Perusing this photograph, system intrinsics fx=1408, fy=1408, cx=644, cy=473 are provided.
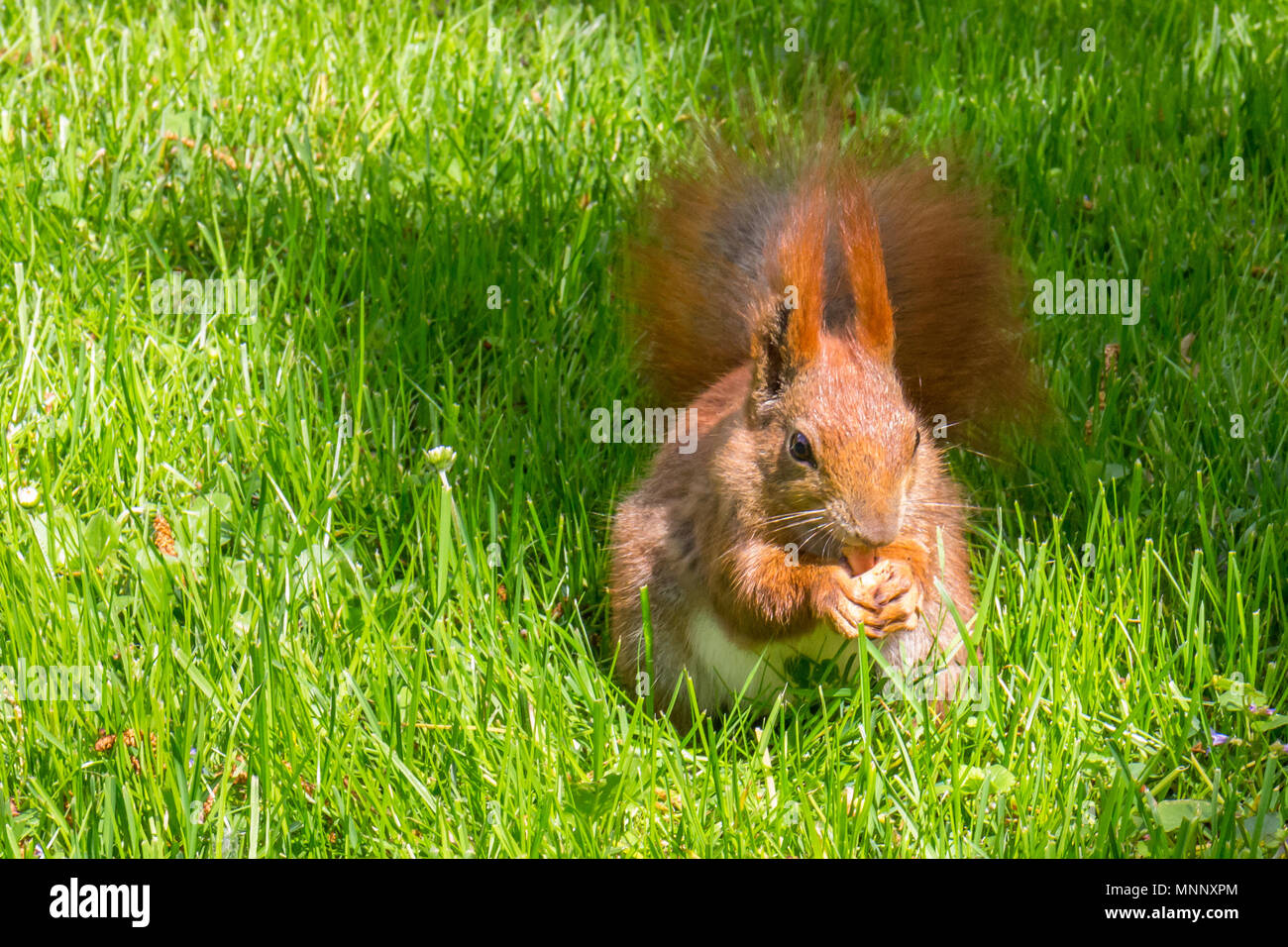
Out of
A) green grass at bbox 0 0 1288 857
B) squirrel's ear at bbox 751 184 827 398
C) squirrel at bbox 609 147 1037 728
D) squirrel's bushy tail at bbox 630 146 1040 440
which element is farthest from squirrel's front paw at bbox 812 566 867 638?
squirrel's bushy tail at bbox 630 146 1040 440

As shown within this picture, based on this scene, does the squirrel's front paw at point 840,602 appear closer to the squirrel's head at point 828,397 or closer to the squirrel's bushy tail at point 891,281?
the squirrel's head at point 828,397

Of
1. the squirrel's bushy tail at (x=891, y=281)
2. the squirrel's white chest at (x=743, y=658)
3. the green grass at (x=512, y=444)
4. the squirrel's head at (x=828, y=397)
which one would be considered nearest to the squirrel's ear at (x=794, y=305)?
the squirrel's head at (x=828, y=397)

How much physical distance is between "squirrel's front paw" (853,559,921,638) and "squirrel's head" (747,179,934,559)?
0.07 metres

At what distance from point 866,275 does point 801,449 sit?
231 mm

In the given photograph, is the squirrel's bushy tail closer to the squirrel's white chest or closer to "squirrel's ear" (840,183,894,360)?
"squirrel's ear" (840,183,894,360)

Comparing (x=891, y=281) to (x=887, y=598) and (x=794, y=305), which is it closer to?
(x=794, y=305)

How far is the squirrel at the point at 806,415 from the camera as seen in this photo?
1.75m

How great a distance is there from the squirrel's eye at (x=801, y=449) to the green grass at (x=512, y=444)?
1.14ft

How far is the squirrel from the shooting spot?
175 cm

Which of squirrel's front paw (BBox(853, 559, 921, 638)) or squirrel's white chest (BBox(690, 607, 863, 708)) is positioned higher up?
squirrel's front paw (BBox(853, 559, 921, 638))
